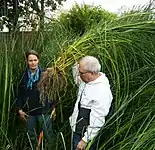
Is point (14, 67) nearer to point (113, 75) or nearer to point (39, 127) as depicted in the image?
point (39, 127)

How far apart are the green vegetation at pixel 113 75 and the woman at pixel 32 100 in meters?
0.10

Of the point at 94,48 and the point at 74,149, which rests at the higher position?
the point at 94,48

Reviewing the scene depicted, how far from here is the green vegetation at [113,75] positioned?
3436mm

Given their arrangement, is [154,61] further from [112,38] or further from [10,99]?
[10,99]

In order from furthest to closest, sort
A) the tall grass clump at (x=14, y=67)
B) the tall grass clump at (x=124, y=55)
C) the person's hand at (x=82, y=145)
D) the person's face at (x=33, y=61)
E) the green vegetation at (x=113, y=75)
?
the person's face at (x=33, y=61)
the tall grass clump at (x=14, y=67)
the tall grass clump at (x=124, y=55)
the green vegetation at (x=113, y=75)
the person's hand at (x=82, y=145)

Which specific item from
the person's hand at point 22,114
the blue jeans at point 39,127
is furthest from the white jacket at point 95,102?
the person's hand at point 22,114

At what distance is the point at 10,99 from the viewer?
164 inches

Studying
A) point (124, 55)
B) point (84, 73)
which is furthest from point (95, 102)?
point (124, 55)

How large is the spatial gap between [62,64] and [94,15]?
4531 millimetres

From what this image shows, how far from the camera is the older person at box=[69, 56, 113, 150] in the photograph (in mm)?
3314

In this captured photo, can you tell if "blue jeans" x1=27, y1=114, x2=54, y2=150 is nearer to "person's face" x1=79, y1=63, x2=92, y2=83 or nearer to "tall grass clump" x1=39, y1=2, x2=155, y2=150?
"tall grass clump" x1=39, y1=2, x2=155, y2=150

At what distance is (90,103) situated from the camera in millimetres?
3400

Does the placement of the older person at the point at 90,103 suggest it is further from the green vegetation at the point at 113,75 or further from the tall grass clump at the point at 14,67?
the tall grass clump at the point at 14,67

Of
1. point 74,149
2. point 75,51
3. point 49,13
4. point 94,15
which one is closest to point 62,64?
point 75,51
